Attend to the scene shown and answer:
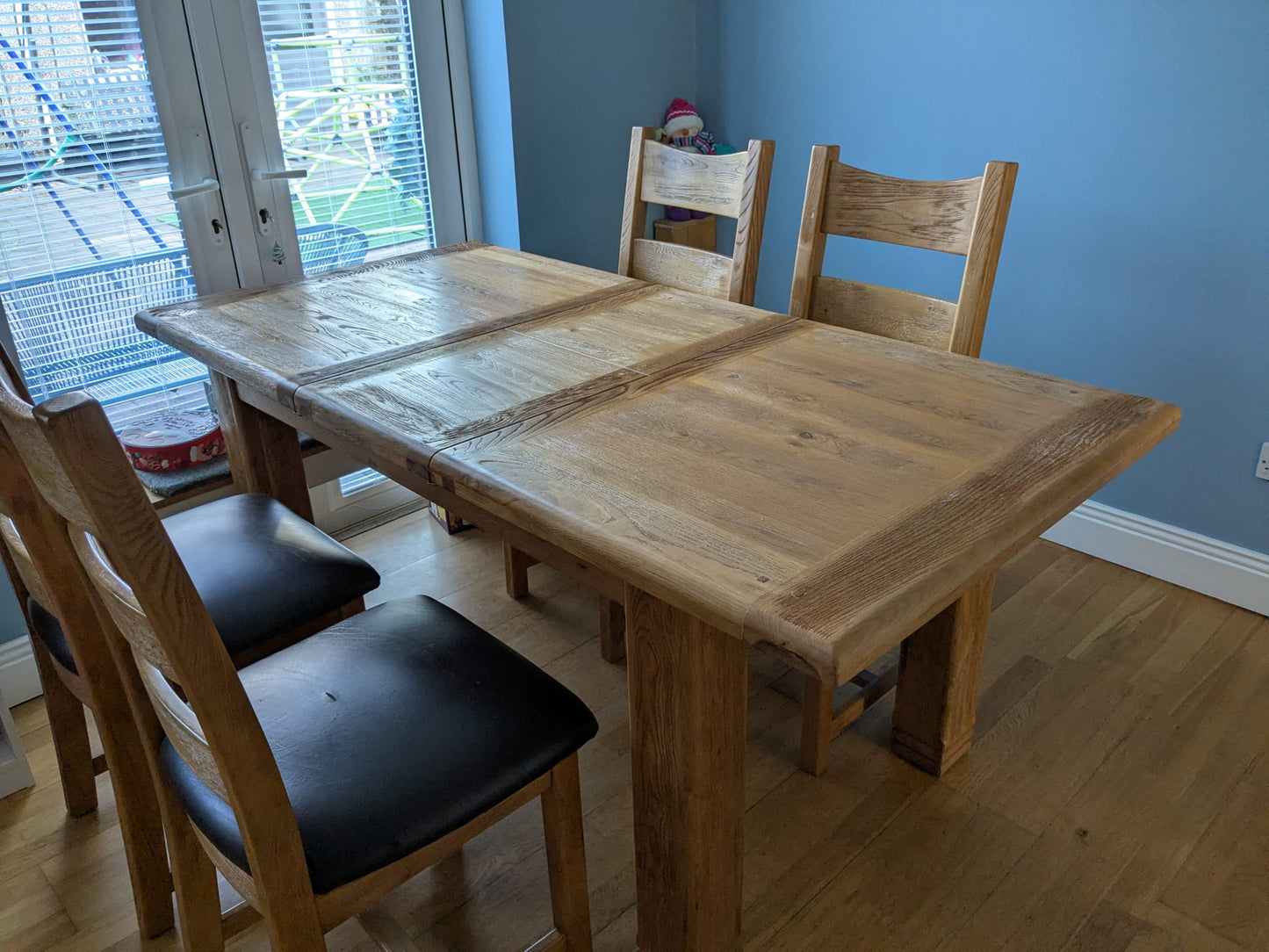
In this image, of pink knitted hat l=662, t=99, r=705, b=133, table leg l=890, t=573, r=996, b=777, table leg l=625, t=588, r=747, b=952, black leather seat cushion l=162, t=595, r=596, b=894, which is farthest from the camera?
pink knitted hat l=662, t=99, r=705, b=133

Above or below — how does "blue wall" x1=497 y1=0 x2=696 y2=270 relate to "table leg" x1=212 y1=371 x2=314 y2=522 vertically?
above

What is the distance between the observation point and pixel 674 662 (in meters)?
1.18

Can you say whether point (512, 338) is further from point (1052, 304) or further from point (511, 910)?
point (1052, 304)

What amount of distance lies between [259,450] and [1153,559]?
212 centimetres

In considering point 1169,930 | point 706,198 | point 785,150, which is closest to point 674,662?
point 1169,930

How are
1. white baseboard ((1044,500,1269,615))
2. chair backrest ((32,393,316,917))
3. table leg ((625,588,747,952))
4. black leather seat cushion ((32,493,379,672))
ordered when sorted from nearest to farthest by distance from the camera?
1. chair backrest ((32,393,316,917))
2. table leg ((625,588,747,952))
3. black leather seat cushion ((32,493,379,672))
4. white baseboard ((1044,500,1269,615))

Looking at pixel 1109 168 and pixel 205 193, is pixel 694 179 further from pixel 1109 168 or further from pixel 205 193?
pixel 205 193

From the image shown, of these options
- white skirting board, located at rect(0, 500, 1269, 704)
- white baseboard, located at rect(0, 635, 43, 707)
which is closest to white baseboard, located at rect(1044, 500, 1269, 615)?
white skirting board, located at rect(0, 500, 1269, 704)

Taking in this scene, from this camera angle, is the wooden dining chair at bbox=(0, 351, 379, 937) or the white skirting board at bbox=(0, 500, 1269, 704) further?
the white skirting board at bbox=(0, 500, 1269, 704)

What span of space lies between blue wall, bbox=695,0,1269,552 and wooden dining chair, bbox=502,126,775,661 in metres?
0.74

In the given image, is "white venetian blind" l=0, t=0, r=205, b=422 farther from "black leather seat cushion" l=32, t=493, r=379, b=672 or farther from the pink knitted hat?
the pink knitted hat

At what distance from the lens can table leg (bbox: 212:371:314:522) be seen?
1.87 m

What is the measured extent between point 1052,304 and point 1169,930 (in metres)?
1.50

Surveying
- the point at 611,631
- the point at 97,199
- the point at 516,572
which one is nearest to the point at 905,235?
the point at 611,631
